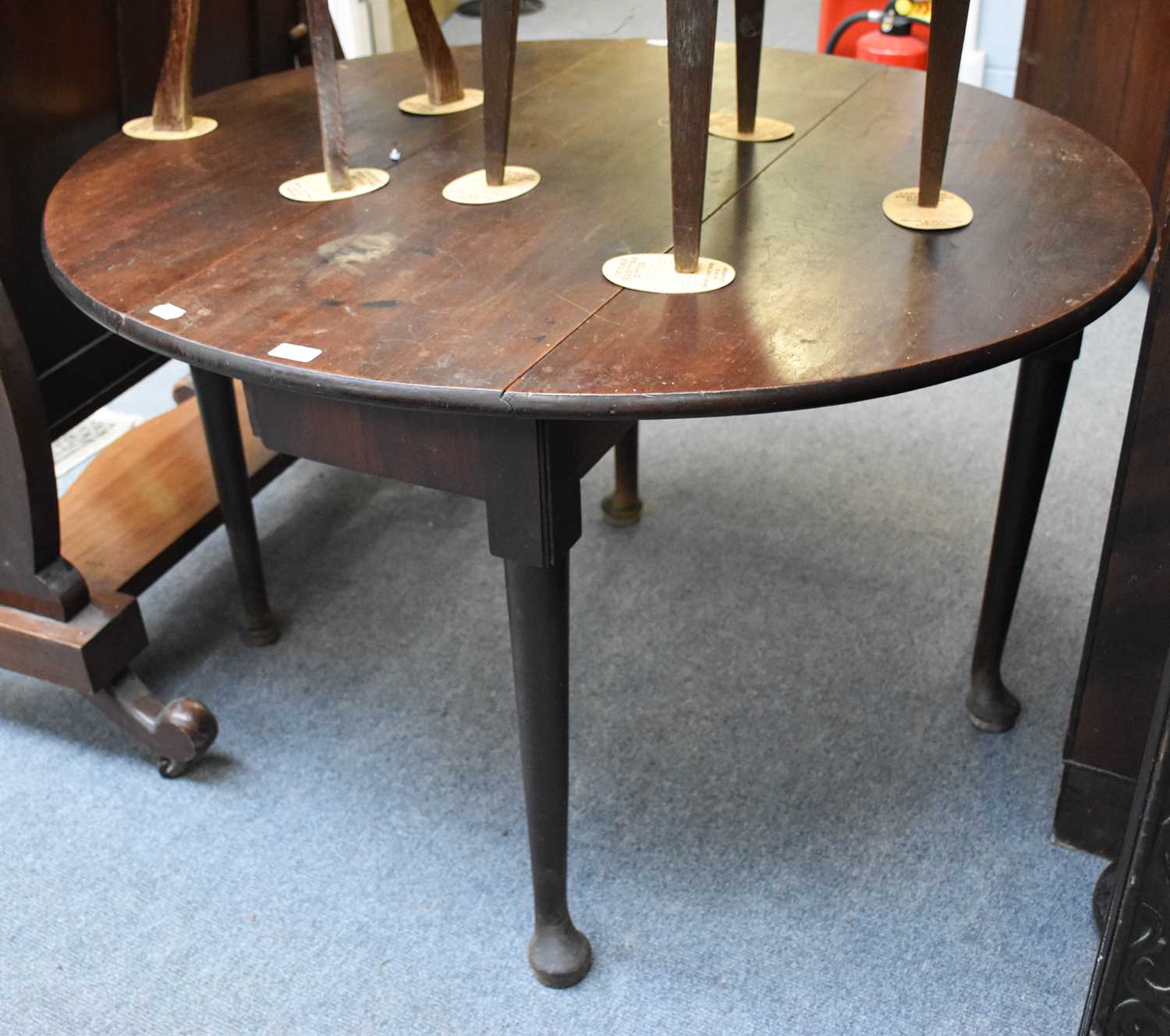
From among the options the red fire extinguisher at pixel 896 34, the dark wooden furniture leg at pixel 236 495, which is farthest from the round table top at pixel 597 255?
the red fire extinguisher at pixel 896 34

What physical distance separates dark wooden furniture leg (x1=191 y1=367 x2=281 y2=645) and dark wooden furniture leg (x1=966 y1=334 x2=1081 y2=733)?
104 cm

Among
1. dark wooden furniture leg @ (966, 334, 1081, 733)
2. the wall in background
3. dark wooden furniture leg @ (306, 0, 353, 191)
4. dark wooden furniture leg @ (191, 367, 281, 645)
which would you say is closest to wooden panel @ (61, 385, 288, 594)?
dark wooden furniture leg @ (191, 367, 281, 645)

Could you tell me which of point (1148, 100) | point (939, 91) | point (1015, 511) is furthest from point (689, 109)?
point (1148, 100)

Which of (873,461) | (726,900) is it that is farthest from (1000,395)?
(726,900)

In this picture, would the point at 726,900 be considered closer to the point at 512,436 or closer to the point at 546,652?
the point at 546,652

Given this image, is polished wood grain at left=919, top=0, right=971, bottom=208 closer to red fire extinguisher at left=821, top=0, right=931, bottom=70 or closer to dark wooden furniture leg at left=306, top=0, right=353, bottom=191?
dark wooden furniture leg at left=306, top=0, right=353, bottom=191

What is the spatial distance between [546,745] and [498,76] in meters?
0.68

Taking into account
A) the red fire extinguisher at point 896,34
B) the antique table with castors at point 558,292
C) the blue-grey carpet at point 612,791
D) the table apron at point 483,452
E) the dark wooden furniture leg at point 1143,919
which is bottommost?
the blue-grey carpet at point 612,791

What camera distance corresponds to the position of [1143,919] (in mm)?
1095

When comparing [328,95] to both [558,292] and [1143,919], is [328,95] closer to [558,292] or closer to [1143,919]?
[558,292]

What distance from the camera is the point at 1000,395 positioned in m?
2.57

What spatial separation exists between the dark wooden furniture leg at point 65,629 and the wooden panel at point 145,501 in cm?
9

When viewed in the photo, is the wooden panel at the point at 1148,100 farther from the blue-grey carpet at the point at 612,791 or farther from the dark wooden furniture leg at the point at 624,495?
the dark wooden furniture leg at the point at 624,495

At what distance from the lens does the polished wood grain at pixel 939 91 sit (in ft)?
3.90
